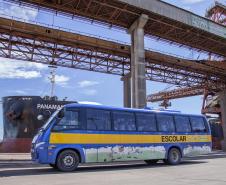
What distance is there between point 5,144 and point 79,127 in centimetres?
1793

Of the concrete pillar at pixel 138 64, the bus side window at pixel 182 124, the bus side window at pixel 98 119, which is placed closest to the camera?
the bus side window at pixel 98 119

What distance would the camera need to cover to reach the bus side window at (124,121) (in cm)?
1477

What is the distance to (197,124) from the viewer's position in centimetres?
1873

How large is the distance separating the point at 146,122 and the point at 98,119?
2940 millimetres

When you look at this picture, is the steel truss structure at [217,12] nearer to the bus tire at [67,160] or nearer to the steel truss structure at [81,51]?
the steel truss structure at [81,51]

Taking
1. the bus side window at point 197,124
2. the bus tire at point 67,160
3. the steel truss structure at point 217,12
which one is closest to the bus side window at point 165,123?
the bus side window at point 197,124

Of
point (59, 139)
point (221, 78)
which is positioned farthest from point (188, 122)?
point (221, 78)

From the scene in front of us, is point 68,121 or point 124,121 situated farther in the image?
point 124,121

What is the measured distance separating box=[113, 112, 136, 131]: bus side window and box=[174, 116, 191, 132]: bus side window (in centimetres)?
326

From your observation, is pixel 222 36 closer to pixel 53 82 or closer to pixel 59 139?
pixel 53 82

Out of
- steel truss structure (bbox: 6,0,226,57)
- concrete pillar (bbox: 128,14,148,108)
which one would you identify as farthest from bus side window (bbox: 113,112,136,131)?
steel truss structure (bbox: 6,0,226,57)

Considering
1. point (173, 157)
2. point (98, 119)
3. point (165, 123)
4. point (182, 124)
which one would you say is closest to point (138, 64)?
→ point (182, 124)

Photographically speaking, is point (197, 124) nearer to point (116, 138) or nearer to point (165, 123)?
point (165, 123)

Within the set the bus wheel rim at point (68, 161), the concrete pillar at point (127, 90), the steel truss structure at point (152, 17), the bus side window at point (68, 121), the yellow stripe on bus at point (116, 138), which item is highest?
the steel truss structure at point (152, 17)
